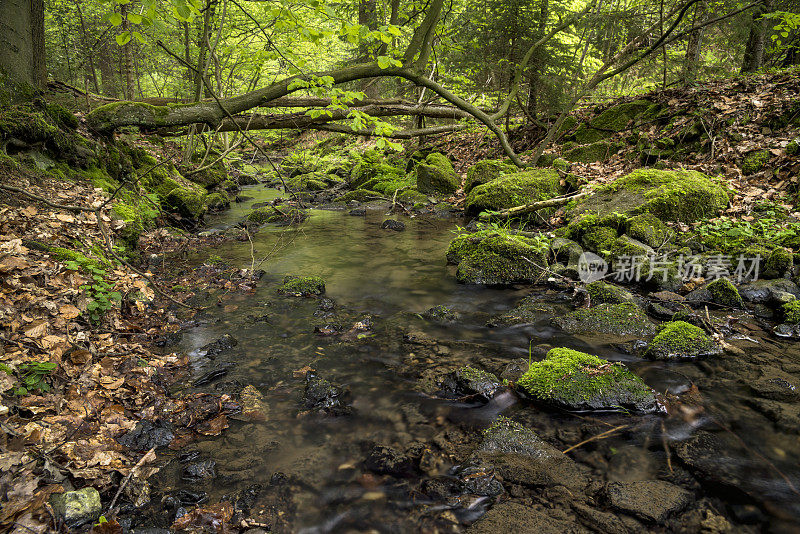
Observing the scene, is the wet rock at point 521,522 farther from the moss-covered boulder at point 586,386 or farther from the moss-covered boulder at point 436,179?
the moss-covered boulder at point 436,179

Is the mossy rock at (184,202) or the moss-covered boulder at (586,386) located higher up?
the mossy rock at (184,202)

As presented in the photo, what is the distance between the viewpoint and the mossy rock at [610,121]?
11.3 metres

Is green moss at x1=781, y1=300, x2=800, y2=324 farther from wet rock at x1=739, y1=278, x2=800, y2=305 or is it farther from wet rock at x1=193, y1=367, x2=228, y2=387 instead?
wet rock at x1=193, y1=367, x2=228, y2=387

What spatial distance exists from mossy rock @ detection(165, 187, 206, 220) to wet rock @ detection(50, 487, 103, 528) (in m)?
9.01

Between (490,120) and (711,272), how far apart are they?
5.33 metres

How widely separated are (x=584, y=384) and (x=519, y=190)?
7211 millimetres

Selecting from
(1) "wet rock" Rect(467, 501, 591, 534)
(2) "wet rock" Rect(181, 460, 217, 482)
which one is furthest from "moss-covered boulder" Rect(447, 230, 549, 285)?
(2) "wet rock" Rect(181, 460, 217, 482)

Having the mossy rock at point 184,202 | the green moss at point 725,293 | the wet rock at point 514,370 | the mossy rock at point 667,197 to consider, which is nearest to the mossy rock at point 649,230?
the mossy rock at point 667,197

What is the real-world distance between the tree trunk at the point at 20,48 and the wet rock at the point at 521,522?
869 cm

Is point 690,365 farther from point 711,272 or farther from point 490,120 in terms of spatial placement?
point 490,120

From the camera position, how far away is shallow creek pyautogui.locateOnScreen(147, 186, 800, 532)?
2.86 m

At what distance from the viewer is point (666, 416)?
3629mm

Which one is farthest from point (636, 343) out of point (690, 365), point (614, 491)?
point (614, 491)

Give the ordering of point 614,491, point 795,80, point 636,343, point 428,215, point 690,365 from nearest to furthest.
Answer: point 614,491 → point 690,365 → point 636,343 → point 795,80 → point 428,215
